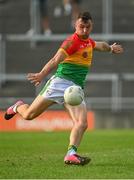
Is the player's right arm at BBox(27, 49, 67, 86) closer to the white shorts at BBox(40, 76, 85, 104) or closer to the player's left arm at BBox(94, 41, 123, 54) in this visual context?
the white shorts at BBox(40, 76, 85, 104)

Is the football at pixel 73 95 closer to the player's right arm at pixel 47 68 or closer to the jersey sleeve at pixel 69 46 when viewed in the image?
the player's right arm at pixel 47 68

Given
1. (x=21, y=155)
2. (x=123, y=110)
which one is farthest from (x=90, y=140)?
(x=123, y=110)

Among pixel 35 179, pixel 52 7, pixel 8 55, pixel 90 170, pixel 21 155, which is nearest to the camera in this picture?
pixel 35 179

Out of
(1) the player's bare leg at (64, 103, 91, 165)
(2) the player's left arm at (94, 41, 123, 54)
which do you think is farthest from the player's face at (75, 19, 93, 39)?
(1) the player's bare leg at (64, 103, 91, 165)

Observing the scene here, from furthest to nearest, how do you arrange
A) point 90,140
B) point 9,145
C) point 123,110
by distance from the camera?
point 123,110, point 90,140, point 9,145

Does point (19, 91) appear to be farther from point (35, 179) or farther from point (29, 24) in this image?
point (35, 179)

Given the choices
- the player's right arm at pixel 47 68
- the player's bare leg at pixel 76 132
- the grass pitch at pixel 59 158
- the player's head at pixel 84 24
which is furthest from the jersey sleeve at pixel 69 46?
the grass pitch at pixel 59 158

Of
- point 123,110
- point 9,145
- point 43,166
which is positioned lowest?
point 123,110

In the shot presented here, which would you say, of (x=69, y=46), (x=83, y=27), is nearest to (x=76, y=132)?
(x=69, y=46)

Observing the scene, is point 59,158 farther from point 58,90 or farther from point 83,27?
point 83,27

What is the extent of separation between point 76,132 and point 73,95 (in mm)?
564

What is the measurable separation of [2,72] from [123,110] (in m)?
4.64

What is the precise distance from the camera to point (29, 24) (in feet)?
104

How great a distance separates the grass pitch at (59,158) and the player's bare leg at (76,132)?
4.8 inches
